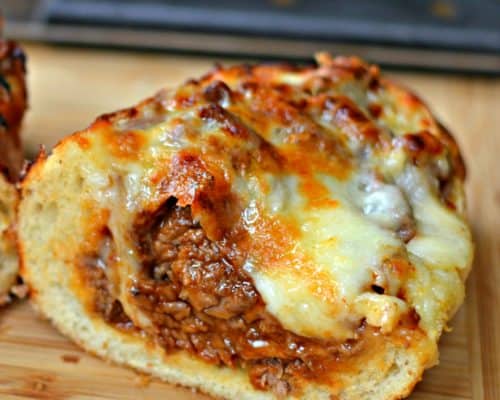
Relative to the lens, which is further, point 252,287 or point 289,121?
point 289,121

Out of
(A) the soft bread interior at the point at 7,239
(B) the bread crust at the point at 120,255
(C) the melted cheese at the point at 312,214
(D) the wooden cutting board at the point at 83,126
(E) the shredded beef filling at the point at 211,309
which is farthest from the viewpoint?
(A) the soft bread interior at the point at 7,239

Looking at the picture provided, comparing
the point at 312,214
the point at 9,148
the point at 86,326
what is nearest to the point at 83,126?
the point at 9,148

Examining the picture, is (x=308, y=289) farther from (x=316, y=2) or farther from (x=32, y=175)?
(x=316, y=2)

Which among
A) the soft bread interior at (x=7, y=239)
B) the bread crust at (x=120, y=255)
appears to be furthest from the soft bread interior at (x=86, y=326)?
the soft bread interior at (x=7, y=239)

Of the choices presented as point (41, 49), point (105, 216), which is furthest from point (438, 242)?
point (41, 49)

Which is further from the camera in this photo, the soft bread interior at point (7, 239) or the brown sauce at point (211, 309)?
the soft bread interior at point (7, 239)

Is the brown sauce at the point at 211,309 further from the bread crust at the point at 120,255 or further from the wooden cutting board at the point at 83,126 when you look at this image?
the wooden cutting board at the point at 83,126

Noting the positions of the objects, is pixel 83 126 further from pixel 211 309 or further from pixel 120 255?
pixel 211 309
